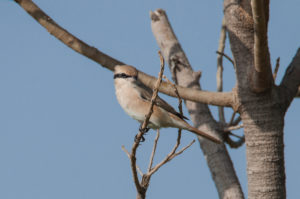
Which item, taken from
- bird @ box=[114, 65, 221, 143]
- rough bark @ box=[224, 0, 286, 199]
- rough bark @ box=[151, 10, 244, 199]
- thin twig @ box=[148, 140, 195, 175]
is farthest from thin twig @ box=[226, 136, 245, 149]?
thin twig @ box=[148, 140, 195, 175]

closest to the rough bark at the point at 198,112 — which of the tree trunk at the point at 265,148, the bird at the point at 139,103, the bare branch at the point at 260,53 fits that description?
the bird at the point at 139,103

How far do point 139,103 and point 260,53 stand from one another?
44.2 inches

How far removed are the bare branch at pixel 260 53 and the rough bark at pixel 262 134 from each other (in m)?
0.08

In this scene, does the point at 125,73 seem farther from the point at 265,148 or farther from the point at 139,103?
the point at 265,148

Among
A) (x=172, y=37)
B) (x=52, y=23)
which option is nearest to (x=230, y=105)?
(x=52, y=23)

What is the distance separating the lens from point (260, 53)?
2973mm

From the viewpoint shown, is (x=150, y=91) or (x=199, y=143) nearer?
(x=150, y=91)

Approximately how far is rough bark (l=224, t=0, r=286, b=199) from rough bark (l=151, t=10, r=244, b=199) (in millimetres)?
731

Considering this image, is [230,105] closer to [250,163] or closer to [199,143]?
[250,163]

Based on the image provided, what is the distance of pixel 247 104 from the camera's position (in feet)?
10.9

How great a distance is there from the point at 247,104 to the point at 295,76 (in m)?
0.49

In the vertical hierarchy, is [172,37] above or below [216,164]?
above

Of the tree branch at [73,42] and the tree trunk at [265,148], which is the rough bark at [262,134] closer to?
the tree trunk at [265,148]

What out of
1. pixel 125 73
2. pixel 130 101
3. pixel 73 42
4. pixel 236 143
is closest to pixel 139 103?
pixel 130 101
